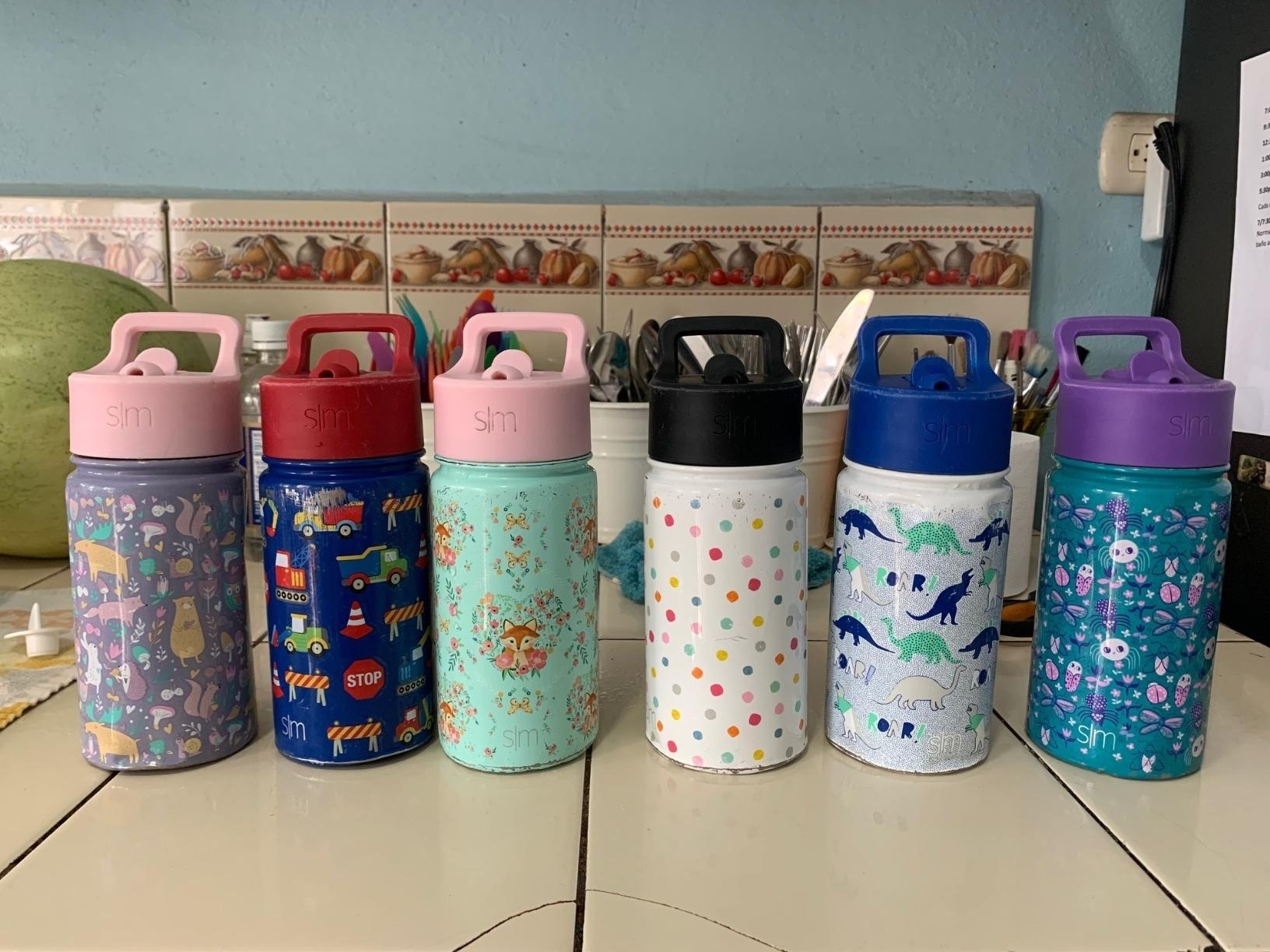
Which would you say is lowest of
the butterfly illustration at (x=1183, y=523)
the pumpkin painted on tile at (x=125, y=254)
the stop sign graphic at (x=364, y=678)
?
the stop sign graphic at (x=364, y=678)

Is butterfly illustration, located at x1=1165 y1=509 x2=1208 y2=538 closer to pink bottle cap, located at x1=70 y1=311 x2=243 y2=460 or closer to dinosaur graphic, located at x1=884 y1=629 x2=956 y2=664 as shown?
dinosaur graphic, located at x1=884 y1=629 x2=956 y2=664

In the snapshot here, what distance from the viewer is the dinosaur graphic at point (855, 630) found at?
49 centimetres

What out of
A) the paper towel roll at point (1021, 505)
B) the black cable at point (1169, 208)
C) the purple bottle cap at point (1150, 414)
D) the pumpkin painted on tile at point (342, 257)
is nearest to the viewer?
the purple bottle cap at point (1150, 414)

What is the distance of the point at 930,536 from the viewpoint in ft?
1.55

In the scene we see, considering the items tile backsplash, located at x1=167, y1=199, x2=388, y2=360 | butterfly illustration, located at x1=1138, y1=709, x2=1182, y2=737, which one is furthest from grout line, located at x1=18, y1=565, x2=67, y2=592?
butterfly illustration, located at x1=1138, y1=709, x2=1182, y2=737

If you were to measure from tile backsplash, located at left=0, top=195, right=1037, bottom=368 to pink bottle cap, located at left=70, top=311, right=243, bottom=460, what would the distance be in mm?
530

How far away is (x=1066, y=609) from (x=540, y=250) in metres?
0.67

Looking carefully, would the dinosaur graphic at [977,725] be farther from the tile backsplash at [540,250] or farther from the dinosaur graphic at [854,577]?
the tile backsplash at [540,250]

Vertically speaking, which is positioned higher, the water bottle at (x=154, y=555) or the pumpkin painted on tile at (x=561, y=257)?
the pumpkin painted on tile at (x=561, y=257)

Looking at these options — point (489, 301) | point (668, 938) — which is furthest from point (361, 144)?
point (668, 938)

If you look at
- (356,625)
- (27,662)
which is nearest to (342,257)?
(27,662)

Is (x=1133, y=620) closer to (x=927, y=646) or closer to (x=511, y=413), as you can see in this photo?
(x=927, y=646)

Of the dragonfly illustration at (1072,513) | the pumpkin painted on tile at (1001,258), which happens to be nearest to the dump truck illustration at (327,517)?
the dragonfly illustration at (1072,513)

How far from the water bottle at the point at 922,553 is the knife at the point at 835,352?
0.32 metres
